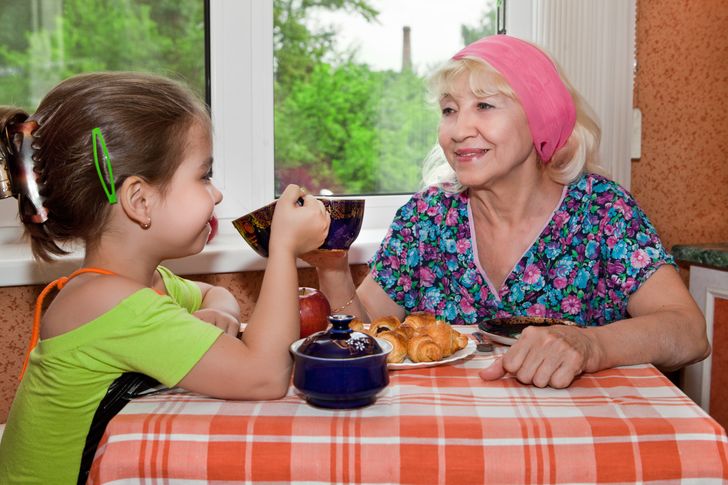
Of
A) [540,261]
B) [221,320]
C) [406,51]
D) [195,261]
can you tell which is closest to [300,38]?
[406,51]

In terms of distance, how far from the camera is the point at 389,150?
8.27 feet

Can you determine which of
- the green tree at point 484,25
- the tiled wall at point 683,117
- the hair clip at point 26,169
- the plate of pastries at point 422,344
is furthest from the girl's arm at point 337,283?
the tiled wall at point 683,117

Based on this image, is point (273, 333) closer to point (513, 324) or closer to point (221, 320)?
point (221, 320)

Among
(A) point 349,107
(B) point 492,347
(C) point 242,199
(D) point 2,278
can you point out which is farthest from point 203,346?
(A) point 349,107

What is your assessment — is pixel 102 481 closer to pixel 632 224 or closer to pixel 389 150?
pixel 632 224

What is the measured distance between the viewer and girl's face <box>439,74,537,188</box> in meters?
1.62

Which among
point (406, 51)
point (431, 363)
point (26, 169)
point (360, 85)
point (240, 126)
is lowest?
point (431, 363)

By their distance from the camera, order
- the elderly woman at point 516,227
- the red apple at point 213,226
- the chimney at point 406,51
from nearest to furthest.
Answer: the elderly woman at point 516,227 → the red apple at point 213,226 → the chimney at point 406,51

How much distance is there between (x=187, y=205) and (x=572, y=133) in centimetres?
94

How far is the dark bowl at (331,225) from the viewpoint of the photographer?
1208mm

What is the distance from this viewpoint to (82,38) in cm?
213

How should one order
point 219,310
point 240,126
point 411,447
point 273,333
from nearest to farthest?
1. point 411,447
2. point 273,333
3. point 219,310
4. point 240,126

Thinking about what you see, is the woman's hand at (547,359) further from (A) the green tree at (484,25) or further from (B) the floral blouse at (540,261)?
(A) the green tree at (484,25)

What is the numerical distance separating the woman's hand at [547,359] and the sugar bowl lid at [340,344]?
209 mm
